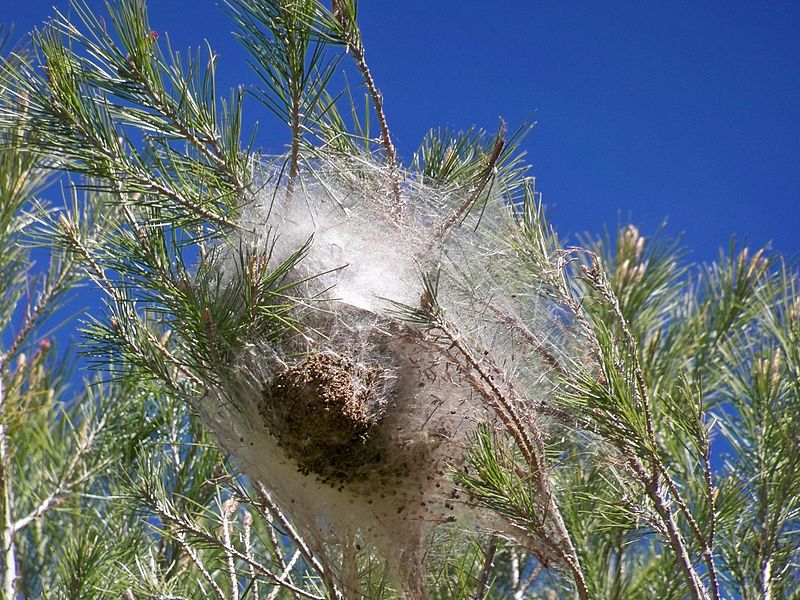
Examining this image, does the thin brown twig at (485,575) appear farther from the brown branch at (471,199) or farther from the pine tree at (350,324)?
the brown branch at (471,199)

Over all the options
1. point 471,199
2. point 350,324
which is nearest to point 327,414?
point 350,324

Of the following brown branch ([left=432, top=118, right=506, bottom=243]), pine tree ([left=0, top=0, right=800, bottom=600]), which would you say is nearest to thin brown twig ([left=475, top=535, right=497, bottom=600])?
pine tree ([left=0, top=0, right=800, bottom=600])

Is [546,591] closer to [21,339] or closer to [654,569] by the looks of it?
[654,569]

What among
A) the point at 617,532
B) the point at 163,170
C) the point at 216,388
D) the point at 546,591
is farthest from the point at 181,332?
the point at 546,591

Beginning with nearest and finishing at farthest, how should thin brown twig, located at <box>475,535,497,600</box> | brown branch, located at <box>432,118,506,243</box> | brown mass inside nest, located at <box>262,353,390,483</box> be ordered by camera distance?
brown mass inside nest, located at <box>262,353,390,483</box> → brown branch, located at <box>432,118,506,243</box> → thin brown twig, located at <box>475,535,497,600</box>

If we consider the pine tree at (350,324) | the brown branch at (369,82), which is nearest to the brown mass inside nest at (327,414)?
the pine tree at (350,324)

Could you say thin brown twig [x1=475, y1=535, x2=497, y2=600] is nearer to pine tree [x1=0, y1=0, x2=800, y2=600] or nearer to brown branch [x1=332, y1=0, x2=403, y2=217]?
pine tree [x1=0, y1=0, x2=800, y2=600]

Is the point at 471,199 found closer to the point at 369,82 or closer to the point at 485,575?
the point at 369,82

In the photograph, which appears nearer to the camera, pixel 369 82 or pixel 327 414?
pixel 327 414

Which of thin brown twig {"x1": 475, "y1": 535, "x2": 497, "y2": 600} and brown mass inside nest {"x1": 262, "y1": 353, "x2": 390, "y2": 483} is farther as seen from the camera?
thin brown twig {"x1": 475, "y1": 535, "x2": 497, "y2": 600}
